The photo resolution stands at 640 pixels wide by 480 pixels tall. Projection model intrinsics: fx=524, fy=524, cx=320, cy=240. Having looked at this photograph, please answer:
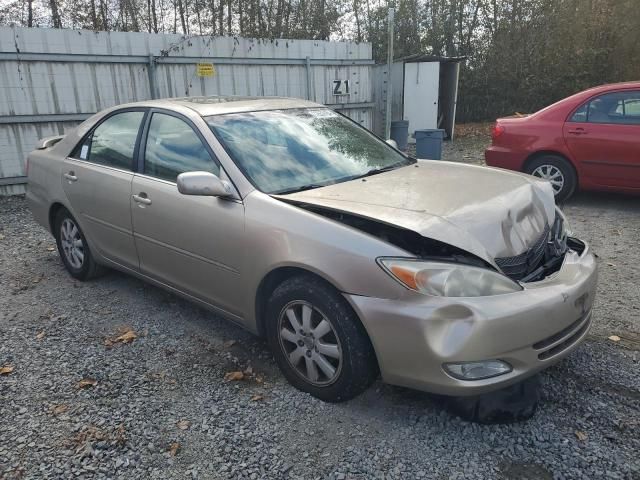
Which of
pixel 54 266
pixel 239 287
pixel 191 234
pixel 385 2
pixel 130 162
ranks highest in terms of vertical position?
pixel 385 2

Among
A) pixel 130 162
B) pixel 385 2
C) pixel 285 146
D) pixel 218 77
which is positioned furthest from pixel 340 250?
pixel 385 2

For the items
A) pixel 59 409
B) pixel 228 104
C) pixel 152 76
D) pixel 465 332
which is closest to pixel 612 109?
pixel 228 104

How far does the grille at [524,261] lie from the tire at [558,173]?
171 inches

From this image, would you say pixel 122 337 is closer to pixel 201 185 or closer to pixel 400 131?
pixel 201 185

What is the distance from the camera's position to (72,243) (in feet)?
15.5

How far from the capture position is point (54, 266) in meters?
5.32

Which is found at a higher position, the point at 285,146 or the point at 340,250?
the point at 285,146

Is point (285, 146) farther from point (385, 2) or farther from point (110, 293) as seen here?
point (385, 2)

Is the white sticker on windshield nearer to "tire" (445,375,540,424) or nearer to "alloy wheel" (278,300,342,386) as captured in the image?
Result: "alloy wheel" (278,300,342,386)

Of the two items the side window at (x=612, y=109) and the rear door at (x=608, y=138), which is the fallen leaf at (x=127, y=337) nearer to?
the rear door at (x=608, y=138)

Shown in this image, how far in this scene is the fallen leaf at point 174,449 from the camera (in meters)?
2.56

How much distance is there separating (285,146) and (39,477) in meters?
2.27

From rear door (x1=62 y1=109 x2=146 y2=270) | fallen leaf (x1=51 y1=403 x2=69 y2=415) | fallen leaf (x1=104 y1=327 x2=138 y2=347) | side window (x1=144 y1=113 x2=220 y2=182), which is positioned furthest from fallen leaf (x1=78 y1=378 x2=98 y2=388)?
side window (x1=144 y1=113 x2=220 y2=182)

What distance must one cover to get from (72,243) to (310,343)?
2935 millimetres
